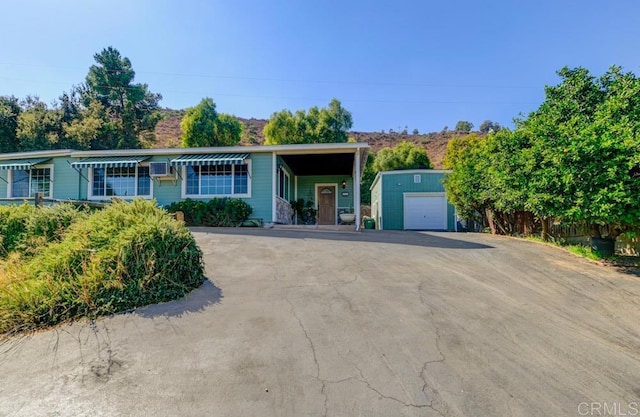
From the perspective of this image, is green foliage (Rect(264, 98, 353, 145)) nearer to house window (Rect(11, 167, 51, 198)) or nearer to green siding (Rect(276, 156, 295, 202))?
green siding (Rect(276, 156, 295, 202))

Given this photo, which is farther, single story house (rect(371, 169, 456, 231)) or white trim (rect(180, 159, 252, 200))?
single story house (rect(371, 169, 456, 231))

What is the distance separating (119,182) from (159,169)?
7.34ft

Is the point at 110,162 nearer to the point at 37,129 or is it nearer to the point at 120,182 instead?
the point at 120,182

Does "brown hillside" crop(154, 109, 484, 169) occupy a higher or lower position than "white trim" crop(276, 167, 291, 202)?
higher

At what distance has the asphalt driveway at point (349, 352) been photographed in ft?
8.09

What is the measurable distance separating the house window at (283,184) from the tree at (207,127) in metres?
13.5

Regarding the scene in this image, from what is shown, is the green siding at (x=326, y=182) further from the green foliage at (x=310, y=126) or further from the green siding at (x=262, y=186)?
the green foliage at (x=310, y=126)

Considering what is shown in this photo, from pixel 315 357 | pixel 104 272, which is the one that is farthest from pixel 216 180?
pixel 315 357

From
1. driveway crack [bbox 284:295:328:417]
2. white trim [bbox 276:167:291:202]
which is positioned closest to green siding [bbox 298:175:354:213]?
white trim [bbox 276:167:291:202]

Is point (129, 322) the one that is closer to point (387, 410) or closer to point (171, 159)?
point (387, 410)

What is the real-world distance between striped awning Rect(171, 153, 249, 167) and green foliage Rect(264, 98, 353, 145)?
45.4 feet

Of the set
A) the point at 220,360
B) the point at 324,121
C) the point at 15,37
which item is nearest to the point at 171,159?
the point at 15,37

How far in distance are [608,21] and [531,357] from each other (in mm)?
9931

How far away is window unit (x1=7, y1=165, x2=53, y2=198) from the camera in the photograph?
531 inches
